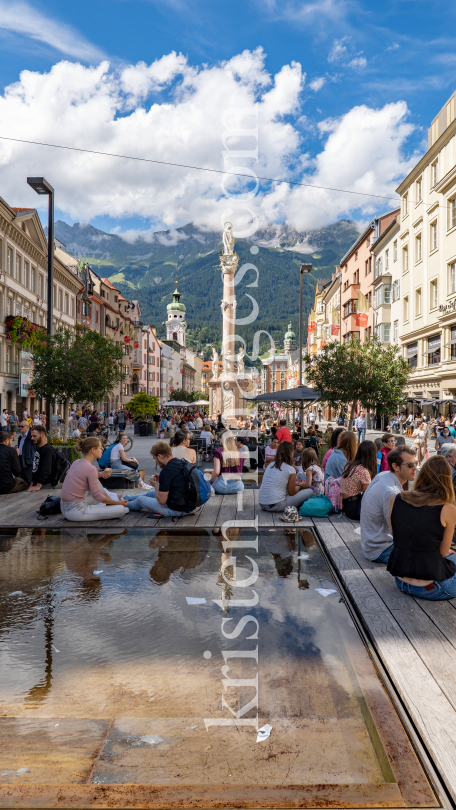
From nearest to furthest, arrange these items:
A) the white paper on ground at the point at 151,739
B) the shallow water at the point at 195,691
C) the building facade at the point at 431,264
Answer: the shallow water at the point at 195,691 < the white paper on ground at the point at 151,739 < the building facade at the point at 431,264

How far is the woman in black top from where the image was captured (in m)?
4.87

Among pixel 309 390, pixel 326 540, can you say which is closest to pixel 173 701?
pixel 326 540

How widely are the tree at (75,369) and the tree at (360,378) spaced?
8817 mm

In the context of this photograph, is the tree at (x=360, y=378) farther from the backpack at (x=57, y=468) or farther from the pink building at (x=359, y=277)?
the pink building at (x=359, y=277)

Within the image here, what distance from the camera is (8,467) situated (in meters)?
11.2

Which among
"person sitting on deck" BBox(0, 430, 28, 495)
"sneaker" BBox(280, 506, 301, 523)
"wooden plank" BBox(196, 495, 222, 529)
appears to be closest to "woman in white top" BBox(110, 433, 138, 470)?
"person sitting on deck" BBox(0, 430, 28, 495)

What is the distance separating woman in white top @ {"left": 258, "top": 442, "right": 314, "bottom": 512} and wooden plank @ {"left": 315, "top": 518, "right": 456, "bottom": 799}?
3160 mm

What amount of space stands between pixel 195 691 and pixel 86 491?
5.38 meters

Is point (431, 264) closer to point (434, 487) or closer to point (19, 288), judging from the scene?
point (19, 288)

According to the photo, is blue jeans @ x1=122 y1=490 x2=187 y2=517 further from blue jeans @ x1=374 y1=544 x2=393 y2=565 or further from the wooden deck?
blue jeans @ x1=374 y1=544 x2=393 y2=565

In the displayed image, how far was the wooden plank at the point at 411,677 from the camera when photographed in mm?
2979

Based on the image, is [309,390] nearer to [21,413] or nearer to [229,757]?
[229,757]

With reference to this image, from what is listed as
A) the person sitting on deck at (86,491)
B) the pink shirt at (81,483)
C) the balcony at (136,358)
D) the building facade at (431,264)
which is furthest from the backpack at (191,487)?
the balcony at (136,358)

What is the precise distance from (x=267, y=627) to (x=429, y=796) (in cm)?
216
